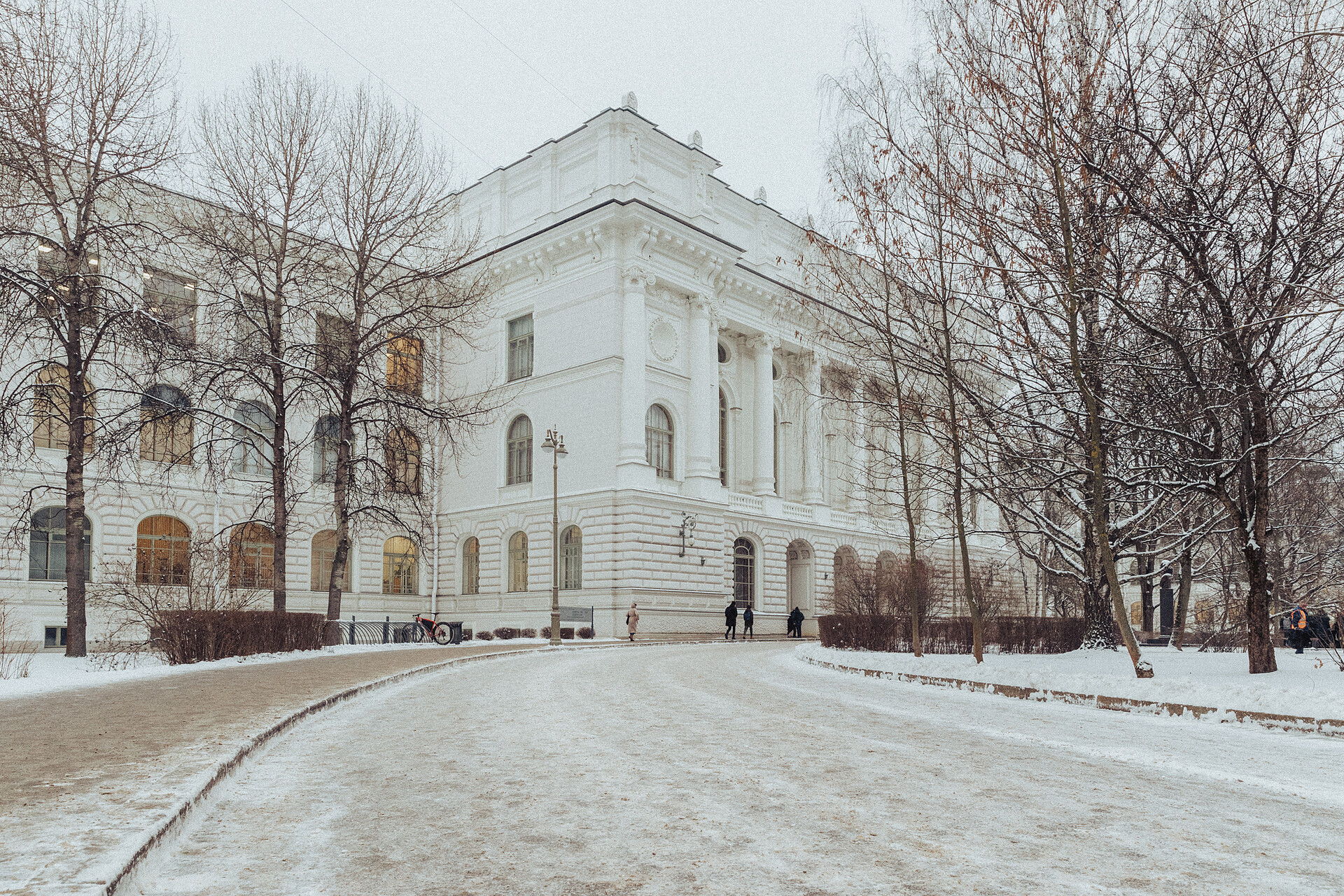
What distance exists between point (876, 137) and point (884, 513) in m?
36.6

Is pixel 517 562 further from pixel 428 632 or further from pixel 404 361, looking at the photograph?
pixel 404 361

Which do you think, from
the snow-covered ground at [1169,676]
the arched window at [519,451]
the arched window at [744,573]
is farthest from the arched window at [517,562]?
the snow-covered ground at [1169,676]

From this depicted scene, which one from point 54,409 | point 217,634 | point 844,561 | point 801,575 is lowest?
point 801,575

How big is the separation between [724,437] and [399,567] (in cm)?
1583

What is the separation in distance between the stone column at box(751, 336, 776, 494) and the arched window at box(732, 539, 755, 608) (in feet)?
9.22

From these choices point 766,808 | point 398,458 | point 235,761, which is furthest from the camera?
point 398,458

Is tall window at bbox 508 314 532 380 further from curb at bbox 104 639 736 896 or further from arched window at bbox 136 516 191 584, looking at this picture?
curb at bbox 104 639 736 896

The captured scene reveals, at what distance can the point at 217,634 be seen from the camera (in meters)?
18.6

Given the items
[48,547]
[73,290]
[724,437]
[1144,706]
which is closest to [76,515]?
[73,290]

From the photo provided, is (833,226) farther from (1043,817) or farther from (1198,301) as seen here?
(1043,817)

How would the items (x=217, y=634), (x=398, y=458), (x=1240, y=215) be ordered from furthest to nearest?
1. (x=398, y=458)
2. (x=217, y=634)
3. (x=1240, y=215)

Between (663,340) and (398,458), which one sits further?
A: (663,340)

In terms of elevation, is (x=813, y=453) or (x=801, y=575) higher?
(x=813, y=453)

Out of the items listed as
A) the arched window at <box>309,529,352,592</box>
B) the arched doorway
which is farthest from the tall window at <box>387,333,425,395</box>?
the arched doorway
